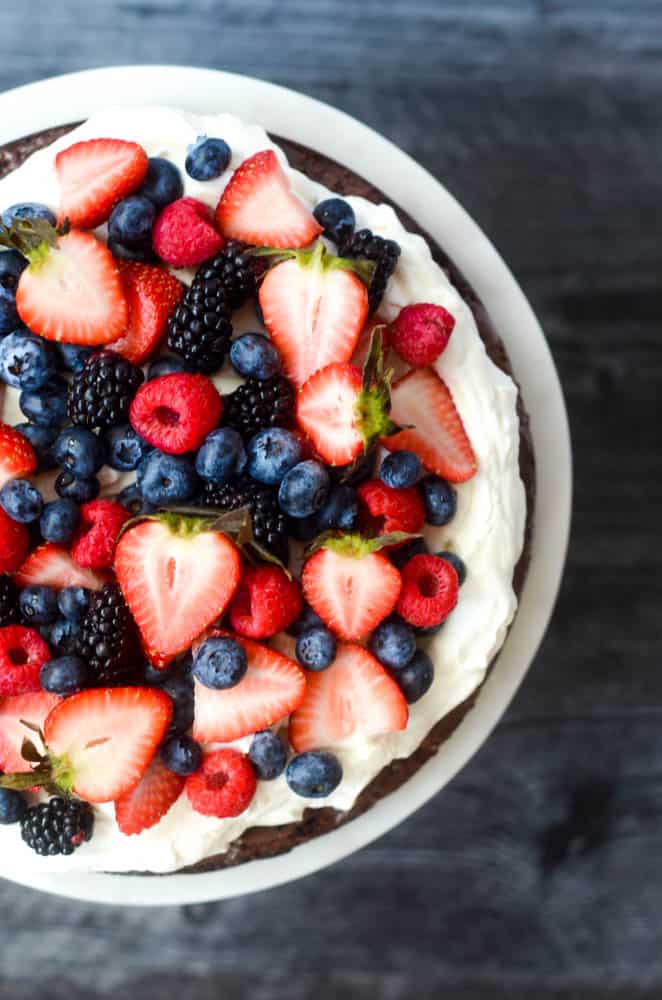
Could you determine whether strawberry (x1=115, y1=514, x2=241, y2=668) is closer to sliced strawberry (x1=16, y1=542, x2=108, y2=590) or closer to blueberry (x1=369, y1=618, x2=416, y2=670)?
sliced strawberry (x1=16, y1=542, x2=108, y2=590)

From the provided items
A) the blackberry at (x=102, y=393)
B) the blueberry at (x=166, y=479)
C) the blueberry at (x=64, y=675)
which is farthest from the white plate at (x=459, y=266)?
the blueberry at (x=166, y=479)

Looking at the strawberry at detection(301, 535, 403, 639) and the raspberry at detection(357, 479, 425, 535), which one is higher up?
the raspberry at detection(357, 479, 425, 535)

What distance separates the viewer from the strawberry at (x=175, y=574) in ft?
5.30

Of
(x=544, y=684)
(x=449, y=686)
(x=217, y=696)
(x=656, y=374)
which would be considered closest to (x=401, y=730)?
(x=449, y=686)

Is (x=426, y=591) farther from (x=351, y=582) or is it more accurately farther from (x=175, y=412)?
(x=175, y=412)

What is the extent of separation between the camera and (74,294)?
5.42ft

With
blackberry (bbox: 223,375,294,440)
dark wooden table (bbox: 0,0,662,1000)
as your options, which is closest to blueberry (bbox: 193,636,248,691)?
blackberry (bbox: 223,375,294,440)

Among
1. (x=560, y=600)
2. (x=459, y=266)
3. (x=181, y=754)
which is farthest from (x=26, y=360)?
(x=560, y=600)

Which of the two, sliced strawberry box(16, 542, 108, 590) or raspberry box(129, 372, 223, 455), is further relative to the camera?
sliced strawberry box(16, 542, 108, 590)

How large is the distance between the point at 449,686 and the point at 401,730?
0.13 meters

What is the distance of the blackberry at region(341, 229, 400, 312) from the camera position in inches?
68.2

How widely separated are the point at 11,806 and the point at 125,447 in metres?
0.63

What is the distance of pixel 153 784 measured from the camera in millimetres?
1763

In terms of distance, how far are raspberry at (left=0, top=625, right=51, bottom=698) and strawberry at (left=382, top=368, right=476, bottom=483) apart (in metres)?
0.65
